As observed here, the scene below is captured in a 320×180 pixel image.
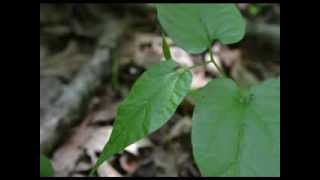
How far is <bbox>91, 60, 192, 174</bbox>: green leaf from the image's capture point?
87cm

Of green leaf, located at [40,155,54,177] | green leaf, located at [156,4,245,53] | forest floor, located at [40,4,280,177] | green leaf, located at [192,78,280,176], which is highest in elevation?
green leaf, located at [156,4,245,53]

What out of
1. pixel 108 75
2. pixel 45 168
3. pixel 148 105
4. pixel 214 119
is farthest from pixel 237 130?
pixel 108 75

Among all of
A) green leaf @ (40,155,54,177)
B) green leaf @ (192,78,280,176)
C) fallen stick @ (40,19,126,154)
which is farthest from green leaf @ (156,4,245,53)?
fallen stick @ (40,19,126,154)

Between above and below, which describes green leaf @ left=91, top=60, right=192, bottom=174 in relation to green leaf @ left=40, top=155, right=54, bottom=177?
above

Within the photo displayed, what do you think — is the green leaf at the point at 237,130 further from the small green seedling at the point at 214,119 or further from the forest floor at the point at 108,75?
the forest floor at the point at 108,75

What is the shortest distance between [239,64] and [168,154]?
63 cm

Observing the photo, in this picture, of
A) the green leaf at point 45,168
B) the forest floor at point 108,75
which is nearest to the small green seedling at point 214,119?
the green leaf at point 45,168

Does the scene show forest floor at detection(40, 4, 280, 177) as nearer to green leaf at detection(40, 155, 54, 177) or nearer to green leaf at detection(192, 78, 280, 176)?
green leaf at detection(40, 155, 54, 177)

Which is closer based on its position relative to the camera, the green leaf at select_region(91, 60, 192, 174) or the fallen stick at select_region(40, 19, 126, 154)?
the green leaf at select_region(91, 60, 192, 174)

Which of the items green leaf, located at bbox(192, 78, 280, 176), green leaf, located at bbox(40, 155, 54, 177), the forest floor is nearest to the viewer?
green leaf, located at bbox(192, 78, 280, 176)

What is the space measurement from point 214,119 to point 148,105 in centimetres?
12

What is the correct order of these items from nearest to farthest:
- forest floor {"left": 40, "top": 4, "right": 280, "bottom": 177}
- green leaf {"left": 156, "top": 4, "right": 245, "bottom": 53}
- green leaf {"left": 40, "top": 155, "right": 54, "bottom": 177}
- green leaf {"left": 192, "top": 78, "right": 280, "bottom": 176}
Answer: green leaf {"left": 192, "top": 78, "right": 280, "bottom": 176}
green leaf {"left": 156, "top": 4, "right": 245, "bottom": 53}
green leaf {"left": 40, "top": 155, "right": 54, "bottom": 177}
forest floor {"left": 40, "top": 4, "right": 280, "bottom": 177}

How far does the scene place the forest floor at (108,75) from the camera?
61.7 inches
